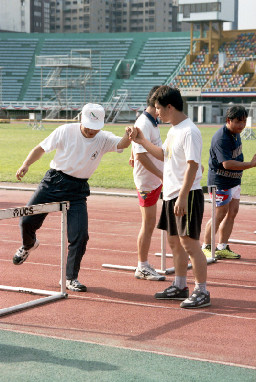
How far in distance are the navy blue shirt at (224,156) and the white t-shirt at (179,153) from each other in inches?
79.9

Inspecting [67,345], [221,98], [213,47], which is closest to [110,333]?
[67,345]

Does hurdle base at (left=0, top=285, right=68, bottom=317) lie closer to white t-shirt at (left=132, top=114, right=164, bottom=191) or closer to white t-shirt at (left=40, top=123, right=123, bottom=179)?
white t-shirt at (left=40, top=123, right=123, bottom=179)

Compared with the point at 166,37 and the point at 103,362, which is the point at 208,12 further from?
the point at 103,362

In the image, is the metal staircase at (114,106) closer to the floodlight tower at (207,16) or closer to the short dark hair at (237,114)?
the floodlight tower at (207,16)

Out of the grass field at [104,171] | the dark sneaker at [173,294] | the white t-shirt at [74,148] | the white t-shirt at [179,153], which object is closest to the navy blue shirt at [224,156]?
the white t-shirt at [74,148]

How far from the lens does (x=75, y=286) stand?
6.94 metres

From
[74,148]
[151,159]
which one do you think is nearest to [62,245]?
[74,148]

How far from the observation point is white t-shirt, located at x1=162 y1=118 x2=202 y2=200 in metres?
5.91

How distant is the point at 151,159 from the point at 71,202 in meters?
0.92

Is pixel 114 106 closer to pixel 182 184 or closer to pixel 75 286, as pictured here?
pixel 75 286

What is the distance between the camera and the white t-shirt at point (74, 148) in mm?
6723

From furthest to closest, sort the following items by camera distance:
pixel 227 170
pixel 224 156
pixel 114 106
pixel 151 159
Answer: pixel 114 106, pixel 227 170, pixel 224 156, pixel 151 159

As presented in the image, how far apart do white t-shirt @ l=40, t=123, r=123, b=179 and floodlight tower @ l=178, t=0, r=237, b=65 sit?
7420 centimetres

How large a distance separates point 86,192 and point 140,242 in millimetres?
871
